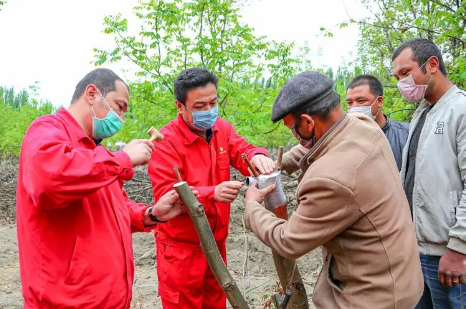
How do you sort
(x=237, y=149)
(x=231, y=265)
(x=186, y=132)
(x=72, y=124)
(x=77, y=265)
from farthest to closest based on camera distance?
1. (x=231, y=265)
2. (x=237, y=149)
3. (x=186, y=132)
4. (x=72, y=124)
5. (x=77, y=265)

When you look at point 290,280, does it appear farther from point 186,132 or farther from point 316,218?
point 186,132

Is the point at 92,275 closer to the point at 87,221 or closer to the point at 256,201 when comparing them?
the point at 87,221

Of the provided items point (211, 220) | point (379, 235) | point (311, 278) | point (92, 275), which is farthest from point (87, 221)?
point (311, 278)

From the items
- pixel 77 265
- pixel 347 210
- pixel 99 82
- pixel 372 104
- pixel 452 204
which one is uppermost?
pixel 99 82

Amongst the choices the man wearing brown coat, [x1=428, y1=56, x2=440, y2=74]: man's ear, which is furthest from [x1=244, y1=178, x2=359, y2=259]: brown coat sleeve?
[x1=428, y1=56, x2=440, y2=74]: man's ear

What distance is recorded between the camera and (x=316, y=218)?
192 centimetres

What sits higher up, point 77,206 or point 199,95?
point 199,95

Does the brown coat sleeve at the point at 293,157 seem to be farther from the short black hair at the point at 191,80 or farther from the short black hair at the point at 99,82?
the short black hair at the point at 99,82

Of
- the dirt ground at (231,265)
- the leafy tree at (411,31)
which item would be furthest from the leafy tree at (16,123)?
the leafy tree at (411,31)

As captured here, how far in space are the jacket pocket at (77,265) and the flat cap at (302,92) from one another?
1.20m

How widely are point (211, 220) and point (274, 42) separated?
226 inches

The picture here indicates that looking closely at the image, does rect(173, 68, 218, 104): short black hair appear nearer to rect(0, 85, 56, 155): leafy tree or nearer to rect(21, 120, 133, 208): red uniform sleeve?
rect(21, 120, 133, 208): red uniform sleeve

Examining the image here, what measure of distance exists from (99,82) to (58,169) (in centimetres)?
71

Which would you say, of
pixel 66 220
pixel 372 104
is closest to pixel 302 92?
pixel 66 220
